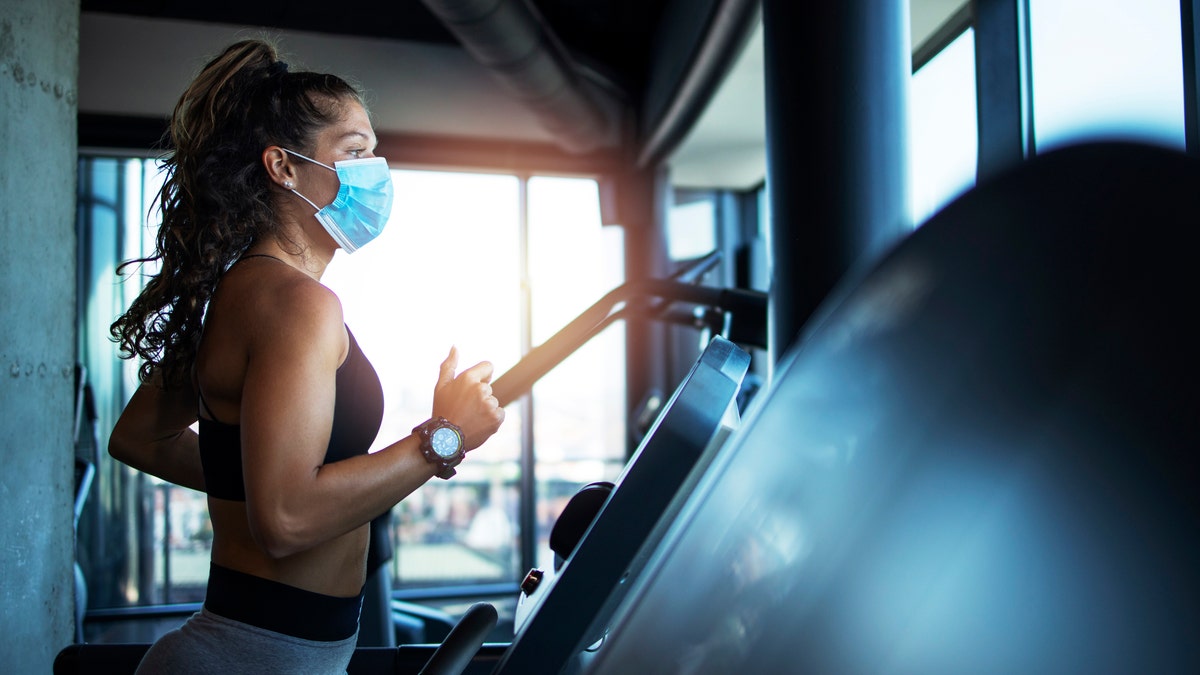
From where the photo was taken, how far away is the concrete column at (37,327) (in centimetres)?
173

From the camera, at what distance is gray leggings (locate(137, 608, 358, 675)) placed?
2.99ft

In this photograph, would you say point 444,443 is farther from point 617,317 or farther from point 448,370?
point 617,317

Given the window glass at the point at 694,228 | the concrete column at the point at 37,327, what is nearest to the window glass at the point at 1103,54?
the concrete column at the point at 37,327

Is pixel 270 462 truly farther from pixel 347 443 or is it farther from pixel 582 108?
pixel 582 108

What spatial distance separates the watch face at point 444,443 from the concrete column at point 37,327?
4.06 feet

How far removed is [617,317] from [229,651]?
1457mm

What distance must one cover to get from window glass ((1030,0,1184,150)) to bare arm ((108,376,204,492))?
1665 mm

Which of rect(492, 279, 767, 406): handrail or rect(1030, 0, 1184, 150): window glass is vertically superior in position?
rect(1030, 0, 1184, 150): window glass

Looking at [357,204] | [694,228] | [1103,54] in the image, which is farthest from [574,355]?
[357,204]

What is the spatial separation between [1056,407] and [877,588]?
0.13m

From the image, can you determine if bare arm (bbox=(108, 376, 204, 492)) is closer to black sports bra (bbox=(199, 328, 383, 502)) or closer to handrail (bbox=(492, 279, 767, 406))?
black sports bra (bbox=(199, 328, 383, 502))

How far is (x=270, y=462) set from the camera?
0.86 metres

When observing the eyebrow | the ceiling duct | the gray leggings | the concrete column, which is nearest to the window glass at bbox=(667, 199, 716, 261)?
the ceiling duct

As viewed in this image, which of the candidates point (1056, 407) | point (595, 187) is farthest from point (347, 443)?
point (595, 187)
